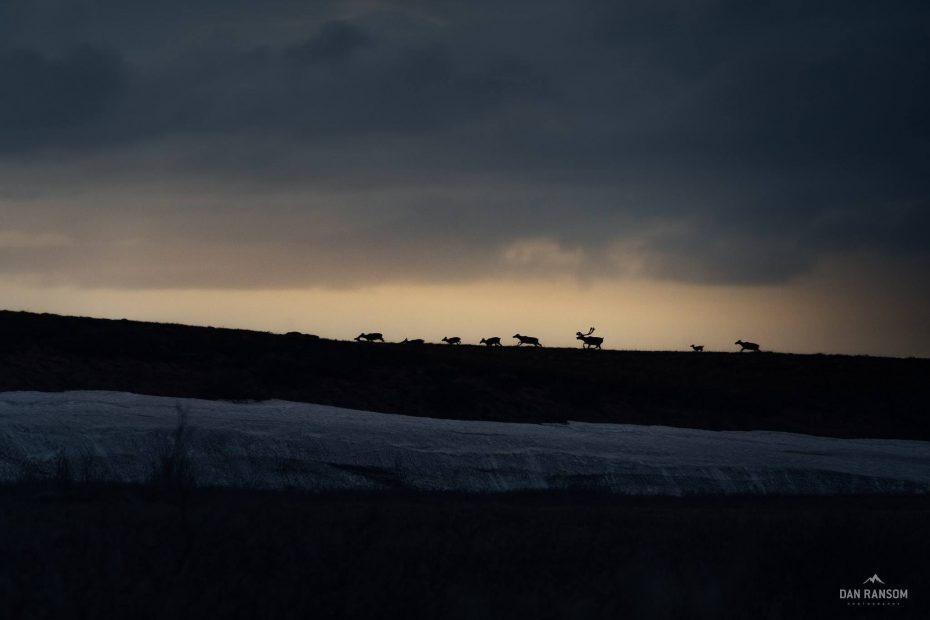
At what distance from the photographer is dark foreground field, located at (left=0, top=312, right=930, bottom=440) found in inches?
1470

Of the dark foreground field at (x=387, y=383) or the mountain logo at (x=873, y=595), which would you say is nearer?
A: the mountain logo at (x=873, y=595)

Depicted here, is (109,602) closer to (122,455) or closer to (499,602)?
(499,602)

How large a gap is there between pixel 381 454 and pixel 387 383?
14.9 meters

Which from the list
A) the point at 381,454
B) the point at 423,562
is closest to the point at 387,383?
the point at 381,454

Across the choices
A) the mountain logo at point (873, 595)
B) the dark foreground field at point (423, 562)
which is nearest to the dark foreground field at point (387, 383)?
the dark foreground field at point (423, 562)

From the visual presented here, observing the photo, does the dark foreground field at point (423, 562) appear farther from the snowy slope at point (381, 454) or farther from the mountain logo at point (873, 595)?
the snowy slope at point (381, 454)

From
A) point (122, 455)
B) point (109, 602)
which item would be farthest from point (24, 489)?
point (109, 602)

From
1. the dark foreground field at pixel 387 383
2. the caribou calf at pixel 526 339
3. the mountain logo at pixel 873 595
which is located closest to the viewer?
the mountain logo at pixel 873 595

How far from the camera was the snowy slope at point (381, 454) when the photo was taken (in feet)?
81.9

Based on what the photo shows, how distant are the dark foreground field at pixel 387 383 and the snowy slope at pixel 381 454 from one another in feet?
18.8

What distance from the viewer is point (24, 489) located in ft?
71.1

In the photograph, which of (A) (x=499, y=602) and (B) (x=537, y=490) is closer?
(A) (x=499, y=602)

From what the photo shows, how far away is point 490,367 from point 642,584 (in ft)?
109

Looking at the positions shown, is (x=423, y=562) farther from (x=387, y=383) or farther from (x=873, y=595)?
(x=387, y=383)
